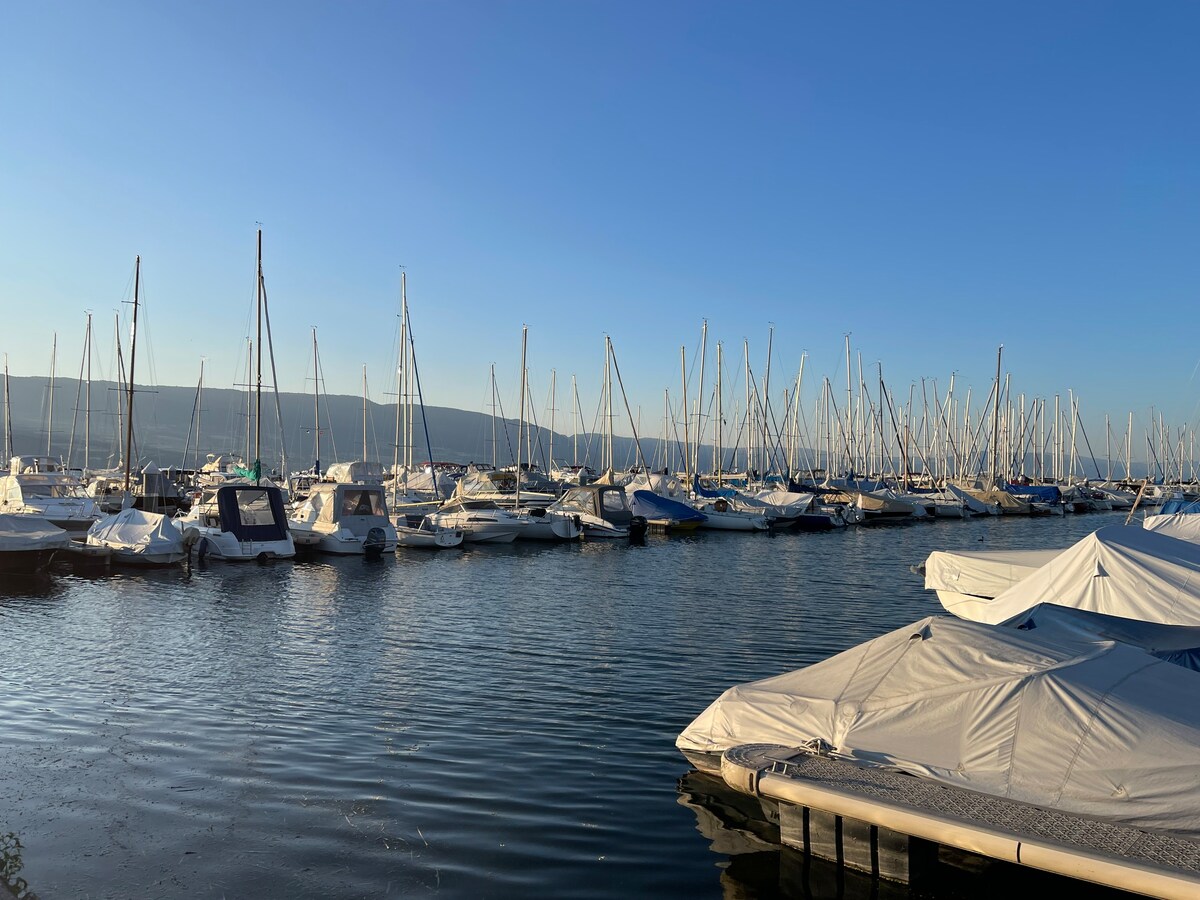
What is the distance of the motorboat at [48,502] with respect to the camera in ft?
141

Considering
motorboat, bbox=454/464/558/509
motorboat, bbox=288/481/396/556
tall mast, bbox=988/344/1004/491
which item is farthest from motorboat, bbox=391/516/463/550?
tall mast, bbox=988/344/1004/491

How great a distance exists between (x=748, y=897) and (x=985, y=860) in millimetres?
2425

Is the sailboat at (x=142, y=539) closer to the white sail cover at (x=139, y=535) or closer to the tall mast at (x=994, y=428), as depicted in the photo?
the white sail cover at (x=139, y=535)

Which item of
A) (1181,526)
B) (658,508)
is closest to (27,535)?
(658,508)

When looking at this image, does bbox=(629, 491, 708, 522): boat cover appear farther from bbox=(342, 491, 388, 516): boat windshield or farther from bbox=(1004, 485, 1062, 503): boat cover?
bbox=(1004, 485, 1062, 503): boat cover

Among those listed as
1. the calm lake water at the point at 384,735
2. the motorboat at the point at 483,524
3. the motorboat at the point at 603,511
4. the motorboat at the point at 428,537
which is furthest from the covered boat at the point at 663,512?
the calm lake water at the point at 384,735

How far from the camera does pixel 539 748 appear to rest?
13062 mm

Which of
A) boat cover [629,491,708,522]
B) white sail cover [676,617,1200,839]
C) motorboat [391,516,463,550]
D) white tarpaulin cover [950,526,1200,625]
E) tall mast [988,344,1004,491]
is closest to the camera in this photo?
white sail cover [676,617,1200,839]

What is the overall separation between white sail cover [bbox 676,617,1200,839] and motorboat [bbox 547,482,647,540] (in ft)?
138

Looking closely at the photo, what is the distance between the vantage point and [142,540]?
3581cm

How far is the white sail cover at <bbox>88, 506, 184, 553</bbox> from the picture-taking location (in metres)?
35.7

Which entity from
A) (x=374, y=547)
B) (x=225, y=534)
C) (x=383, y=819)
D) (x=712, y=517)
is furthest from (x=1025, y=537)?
(x=383, y=819)

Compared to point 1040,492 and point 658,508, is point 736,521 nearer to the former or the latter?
point 658,508

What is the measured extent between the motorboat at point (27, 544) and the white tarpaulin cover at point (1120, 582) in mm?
31678
